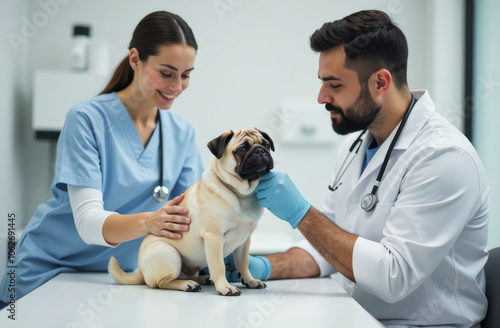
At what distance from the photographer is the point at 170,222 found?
1.19m

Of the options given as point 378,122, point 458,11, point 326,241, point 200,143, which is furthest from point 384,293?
point 458,11

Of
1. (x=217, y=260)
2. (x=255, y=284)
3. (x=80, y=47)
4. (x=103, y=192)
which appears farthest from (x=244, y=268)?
(x=80, y=47)

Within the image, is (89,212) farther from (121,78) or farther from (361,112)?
(361,112)

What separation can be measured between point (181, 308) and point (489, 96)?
213 cm

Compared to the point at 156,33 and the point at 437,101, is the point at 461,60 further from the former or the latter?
the point at 156,33

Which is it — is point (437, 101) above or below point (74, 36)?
below

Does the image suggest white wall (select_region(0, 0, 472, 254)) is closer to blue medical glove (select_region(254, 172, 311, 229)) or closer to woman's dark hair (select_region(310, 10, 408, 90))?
woman's dark hair (select_region(310, 10, 408, 90))

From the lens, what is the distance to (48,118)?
2.35 m

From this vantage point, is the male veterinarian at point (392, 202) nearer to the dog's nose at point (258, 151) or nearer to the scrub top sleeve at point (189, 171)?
the dog's nose at point (258, 151)

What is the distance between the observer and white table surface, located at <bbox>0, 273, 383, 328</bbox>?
94cm

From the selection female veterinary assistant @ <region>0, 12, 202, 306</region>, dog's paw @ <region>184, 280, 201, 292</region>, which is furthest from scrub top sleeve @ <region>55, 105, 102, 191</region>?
dog's paw @ <region>184, 280, 201, 292</region>

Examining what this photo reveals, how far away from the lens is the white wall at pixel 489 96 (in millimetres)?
2373

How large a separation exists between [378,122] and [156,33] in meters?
0.75

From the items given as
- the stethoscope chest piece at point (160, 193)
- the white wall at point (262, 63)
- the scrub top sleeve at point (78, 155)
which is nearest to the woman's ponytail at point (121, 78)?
the scrub top sleeve at point (78, 155)
